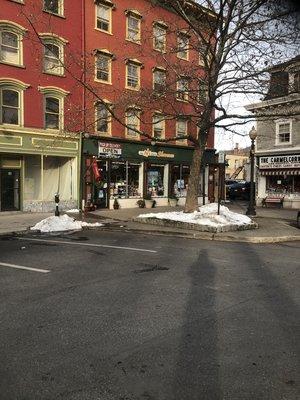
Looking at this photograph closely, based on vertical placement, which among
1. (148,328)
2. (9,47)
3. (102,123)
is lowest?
(148,328)

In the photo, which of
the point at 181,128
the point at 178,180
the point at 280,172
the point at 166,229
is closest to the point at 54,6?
the point at 181,128

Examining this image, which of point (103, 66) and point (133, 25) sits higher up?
point (133, 25)

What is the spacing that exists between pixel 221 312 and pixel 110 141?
20540 millimetres

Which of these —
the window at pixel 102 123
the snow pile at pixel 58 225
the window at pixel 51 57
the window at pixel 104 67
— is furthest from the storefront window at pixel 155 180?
the snow pile at pixel 58 225

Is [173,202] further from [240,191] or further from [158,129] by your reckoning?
[240,191]

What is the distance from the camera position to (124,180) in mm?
26844

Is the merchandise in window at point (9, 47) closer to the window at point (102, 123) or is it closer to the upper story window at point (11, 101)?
the upper story window at point (11, 101)

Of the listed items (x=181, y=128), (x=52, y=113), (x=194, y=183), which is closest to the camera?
(x=194, y=183)

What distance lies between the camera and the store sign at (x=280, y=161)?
30125 mm

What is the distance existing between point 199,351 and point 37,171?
19.9m

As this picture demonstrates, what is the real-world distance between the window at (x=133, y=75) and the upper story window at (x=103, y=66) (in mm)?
1524

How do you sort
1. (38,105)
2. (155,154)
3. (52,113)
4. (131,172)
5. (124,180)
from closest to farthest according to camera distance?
(38,105) < (52,113) < (124,180) < (131,172) < (155,154)

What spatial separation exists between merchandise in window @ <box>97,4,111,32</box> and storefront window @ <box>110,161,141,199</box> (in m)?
7.71

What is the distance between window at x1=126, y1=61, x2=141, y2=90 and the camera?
27.0 metres
